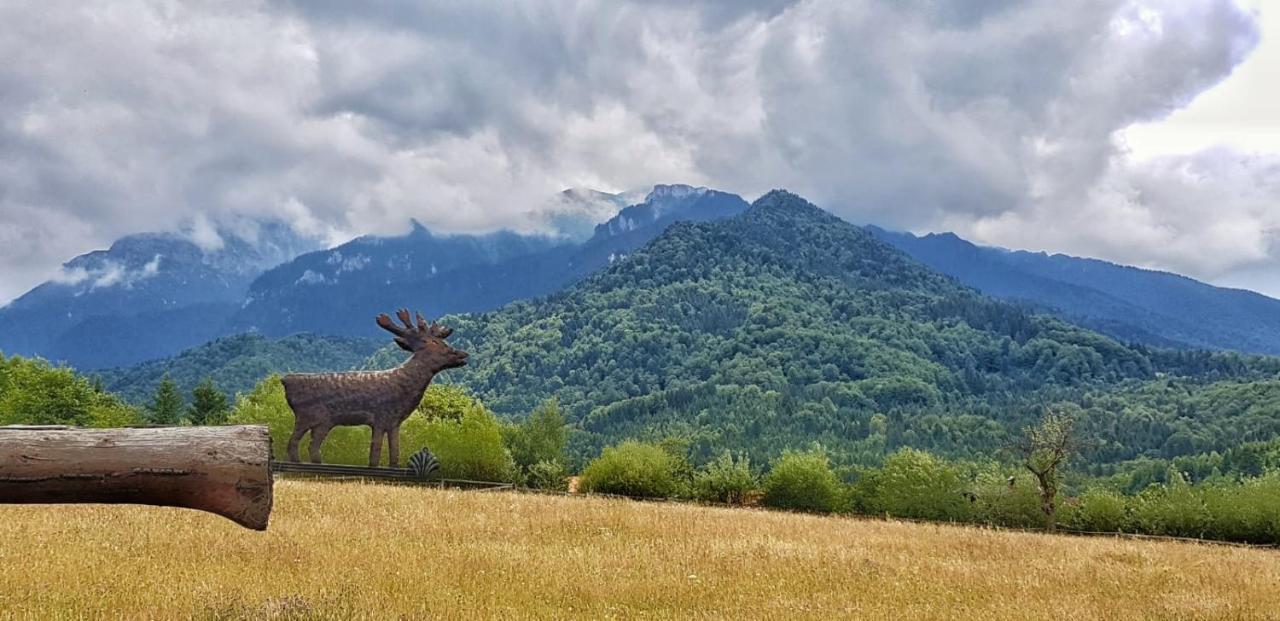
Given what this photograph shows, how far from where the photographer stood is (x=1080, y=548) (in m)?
15.7

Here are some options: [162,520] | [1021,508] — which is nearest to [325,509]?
[162,520]

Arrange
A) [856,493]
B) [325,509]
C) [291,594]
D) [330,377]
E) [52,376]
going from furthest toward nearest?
[52,376] → [856,493] → [330,377] → [325,509] → [291,594]

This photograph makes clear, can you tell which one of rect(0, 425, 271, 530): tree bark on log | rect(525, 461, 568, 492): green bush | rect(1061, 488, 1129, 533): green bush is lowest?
rect(1061, 488, 1129, 533): green bush

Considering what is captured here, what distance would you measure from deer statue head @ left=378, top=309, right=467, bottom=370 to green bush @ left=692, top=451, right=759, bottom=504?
1449cm

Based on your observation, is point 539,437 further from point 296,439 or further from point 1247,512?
point 1247,512

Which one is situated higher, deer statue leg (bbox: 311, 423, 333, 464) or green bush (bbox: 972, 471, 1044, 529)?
deer statue leg (bbox: 311, 423, 333, 464)

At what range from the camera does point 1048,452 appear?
34625 mm

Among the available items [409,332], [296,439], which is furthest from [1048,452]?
[296,439]

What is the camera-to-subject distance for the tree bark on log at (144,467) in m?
5.48

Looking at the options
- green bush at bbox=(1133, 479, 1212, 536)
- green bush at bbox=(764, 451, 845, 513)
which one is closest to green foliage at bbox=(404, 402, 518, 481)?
green bush at bbox=(764, 451, 845, 513)

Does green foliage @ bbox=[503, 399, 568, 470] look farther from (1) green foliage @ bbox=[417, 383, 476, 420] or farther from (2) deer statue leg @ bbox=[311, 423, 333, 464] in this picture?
(2) deer statue leg @ bbox=[311, 423, 333, 464]

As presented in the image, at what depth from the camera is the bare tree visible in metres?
34.0

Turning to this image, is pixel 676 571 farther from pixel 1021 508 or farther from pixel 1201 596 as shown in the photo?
pixel 1021 508

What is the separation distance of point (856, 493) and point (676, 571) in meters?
36.3
